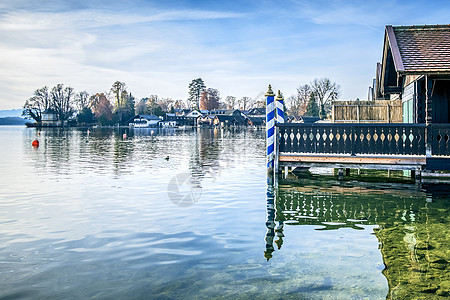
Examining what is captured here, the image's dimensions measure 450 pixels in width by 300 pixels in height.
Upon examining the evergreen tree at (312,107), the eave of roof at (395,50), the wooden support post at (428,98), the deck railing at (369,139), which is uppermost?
the evergreen tree at (312,107)

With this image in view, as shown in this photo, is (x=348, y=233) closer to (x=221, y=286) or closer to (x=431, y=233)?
(x=431, y=233)

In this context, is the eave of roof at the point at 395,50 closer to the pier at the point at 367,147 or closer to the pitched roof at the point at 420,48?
the pitched roof at the point at 420,48

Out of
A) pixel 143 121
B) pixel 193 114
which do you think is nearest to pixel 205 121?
pixel 193 114

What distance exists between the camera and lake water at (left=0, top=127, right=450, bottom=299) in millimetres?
5895


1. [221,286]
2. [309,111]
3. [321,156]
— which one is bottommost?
[221,286]

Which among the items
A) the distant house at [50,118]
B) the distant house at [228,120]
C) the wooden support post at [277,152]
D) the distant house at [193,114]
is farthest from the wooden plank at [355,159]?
the distant house at [193,114]

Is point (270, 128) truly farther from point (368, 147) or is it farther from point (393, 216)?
point (393, 216)

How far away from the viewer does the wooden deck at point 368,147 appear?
13.4 m

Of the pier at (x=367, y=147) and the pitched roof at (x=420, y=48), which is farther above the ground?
the pitched roof at (x=420, y=48)

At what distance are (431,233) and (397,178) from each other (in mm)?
8950

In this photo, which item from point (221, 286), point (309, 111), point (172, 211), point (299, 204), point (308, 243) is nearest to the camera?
point (221, 286)

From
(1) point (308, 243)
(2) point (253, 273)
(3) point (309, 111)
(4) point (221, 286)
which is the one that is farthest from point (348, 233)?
(3) point (309, 111)

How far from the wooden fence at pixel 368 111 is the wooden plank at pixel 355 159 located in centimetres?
741

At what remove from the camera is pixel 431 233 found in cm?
859
